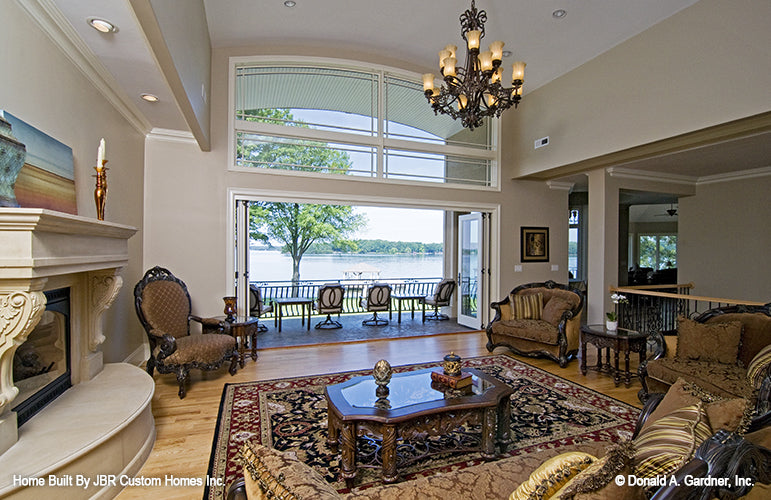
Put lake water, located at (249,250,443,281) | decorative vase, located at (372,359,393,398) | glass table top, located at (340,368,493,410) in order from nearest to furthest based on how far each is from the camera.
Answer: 1. glass table top, located at (340,368,493,410)
2. decorative vase, located at (372,359,393,398)
3. lake water, located at (249,250,443,281)

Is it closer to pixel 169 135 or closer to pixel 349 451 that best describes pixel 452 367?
pixel 349 451

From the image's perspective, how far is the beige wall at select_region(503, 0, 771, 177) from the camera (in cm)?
359

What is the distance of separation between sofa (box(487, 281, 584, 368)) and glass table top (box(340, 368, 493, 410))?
219 centimetres

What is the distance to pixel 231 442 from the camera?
2.69m

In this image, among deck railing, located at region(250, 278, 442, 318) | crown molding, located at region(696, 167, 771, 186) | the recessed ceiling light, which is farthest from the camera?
deck railing, located at region(250, 278, 442, 318)

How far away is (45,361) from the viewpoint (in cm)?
250

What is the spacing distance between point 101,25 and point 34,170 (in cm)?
102

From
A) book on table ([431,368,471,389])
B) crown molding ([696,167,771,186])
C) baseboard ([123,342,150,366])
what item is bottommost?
baseboard ([123,342,150,366])

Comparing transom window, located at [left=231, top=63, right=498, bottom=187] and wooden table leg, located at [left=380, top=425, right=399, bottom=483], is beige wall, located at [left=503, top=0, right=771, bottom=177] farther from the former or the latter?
wooden table leg, located at [left=380, top=425, right=399, bottom=483]

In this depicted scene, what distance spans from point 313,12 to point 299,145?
5.84 ft

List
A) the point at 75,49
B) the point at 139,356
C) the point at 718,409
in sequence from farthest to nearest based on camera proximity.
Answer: the point at 139,356
the point at 75,49
the point at 718,409

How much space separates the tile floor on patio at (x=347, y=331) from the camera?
19.8 ft

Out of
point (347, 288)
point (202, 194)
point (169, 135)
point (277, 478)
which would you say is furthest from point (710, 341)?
point (347, 288)

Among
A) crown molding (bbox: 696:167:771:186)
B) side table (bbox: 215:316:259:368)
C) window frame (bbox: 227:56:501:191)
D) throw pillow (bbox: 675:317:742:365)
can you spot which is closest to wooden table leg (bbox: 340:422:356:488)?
side table (bbox: 215:316:259:368)
